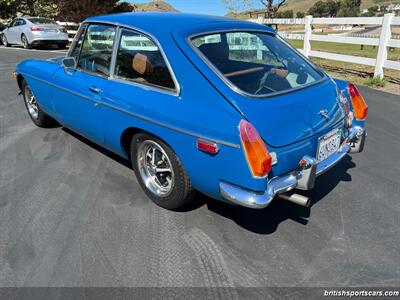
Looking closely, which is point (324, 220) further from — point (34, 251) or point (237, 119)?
point (34, 251)

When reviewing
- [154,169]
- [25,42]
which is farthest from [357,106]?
[25,42]

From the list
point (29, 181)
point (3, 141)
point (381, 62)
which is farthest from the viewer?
point (381, 62)

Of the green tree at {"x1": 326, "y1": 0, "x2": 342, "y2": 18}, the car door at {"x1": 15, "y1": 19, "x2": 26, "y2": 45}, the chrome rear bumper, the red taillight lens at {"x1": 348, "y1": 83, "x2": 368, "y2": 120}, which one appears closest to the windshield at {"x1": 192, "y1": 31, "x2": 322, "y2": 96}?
the red taillight lens at {"x1": 348, "y1": 83, "x2": 368, "y2": 120}

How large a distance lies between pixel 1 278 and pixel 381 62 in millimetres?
8969

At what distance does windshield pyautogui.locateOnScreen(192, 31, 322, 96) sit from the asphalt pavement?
1132 mm

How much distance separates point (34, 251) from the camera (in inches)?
109

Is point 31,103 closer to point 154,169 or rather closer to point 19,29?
point 154,169

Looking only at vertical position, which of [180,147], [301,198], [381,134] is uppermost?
[180,147]

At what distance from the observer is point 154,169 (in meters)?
3.36

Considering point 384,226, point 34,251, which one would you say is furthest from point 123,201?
point 384,226

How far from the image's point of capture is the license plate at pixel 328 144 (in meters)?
2.98

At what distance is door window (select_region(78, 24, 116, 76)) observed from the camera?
142 inches

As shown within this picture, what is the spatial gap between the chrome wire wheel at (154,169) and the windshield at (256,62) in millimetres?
917

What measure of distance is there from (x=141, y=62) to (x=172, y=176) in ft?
3.47
